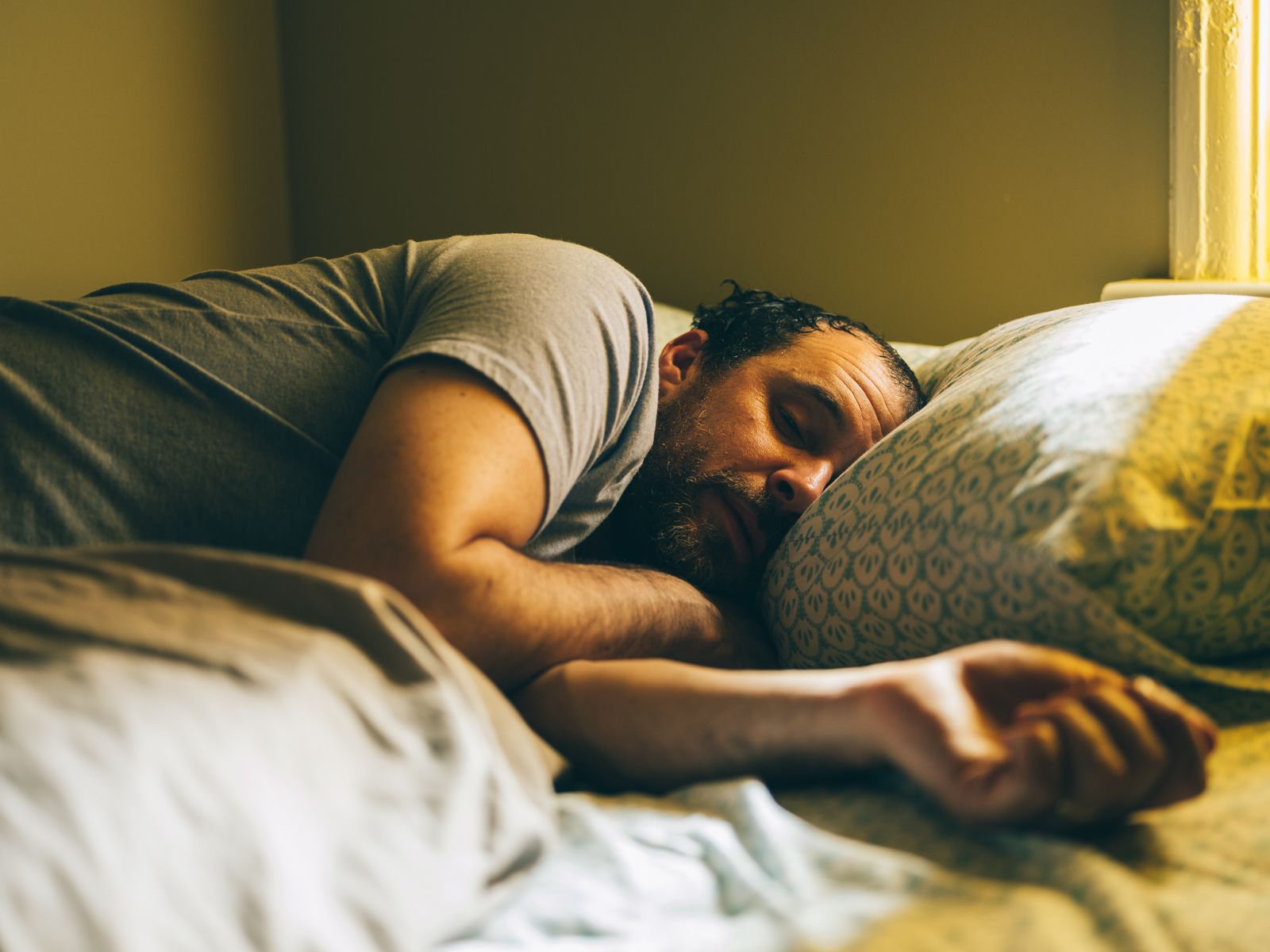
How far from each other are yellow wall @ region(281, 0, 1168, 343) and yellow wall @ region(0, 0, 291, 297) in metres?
0.13

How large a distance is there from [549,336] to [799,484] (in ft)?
1.24

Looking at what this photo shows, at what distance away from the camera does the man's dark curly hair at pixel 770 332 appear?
1268 millimetres

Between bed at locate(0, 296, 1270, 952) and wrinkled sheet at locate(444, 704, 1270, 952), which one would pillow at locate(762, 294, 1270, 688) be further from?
wrinkled sheet at locate(444, 704, 1270, 952)

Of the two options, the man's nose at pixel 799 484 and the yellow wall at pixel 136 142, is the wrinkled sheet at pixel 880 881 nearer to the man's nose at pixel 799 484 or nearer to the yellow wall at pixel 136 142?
the man's nose at pixel 799 484

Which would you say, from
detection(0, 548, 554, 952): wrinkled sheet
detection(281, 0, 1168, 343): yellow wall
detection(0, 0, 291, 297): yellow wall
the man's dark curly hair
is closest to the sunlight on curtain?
detection(281, 0, 1168, 343): yellow wall

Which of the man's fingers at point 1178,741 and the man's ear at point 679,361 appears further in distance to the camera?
the man's ear at point 679,361

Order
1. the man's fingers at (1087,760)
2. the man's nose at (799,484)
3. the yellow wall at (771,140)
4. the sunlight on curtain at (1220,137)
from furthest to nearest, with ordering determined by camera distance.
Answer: the yellow wall at (771,140)
the sunlight on curtain at (1220,137)
the man's nose at (799,484)
the man's fingers at (1087,760)

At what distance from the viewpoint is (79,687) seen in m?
0.44

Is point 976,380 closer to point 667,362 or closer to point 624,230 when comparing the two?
point 667,362

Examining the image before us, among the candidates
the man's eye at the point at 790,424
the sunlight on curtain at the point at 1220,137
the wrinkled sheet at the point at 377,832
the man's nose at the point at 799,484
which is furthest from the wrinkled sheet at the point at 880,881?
the sunlight on curtain at the point at 1220,137

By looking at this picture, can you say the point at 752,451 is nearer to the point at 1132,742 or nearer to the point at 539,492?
the point at 539,492

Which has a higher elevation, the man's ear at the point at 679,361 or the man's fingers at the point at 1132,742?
the man's ear at the point at 679,361

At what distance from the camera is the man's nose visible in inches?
43.6

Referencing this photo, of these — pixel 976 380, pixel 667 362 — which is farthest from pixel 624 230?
pixel 976 380
